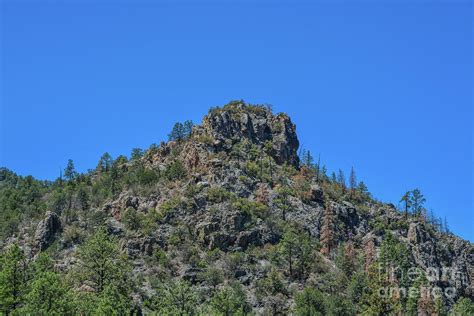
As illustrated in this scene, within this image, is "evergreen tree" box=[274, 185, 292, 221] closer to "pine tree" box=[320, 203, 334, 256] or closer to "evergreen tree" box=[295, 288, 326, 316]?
"pine tree" box=[320, 203, 334, 256]

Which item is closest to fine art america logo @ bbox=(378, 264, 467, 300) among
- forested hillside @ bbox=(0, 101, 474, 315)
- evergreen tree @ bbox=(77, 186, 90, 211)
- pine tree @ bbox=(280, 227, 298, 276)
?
forested hillside @ bbox=(0, 101, 474, 315)

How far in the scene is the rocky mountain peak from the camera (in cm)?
17962

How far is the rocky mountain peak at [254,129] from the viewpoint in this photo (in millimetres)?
179625

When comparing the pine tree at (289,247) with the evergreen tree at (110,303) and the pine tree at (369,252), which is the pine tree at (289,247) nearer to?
the pine tree at (369,252)

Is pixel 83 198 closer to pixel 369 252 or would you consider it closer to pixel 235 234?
pixel 235 234

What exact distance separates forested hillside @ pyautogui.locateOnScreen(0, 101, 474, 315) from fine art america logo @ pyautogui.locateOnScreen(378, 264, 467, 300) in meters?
0.36

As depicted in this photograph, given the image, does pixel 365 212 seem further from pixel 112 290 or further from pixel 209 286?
pixel 112 290

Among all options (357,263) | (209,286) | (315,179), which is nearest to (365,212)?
(315,179)

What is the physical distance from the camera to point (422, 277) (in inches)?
4818

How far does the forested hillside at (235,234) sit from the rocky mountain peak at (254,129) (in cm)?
48

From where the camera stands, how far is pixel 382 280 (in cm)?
10506

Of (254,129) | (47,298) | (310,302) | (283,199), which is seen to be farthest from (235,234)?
(47,298)

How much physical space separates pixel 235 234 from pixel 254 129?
5056 centimetres

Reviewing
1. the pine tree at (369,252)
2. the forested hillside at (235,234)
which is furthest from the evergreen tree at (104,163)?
the pine tree at (369,252)
